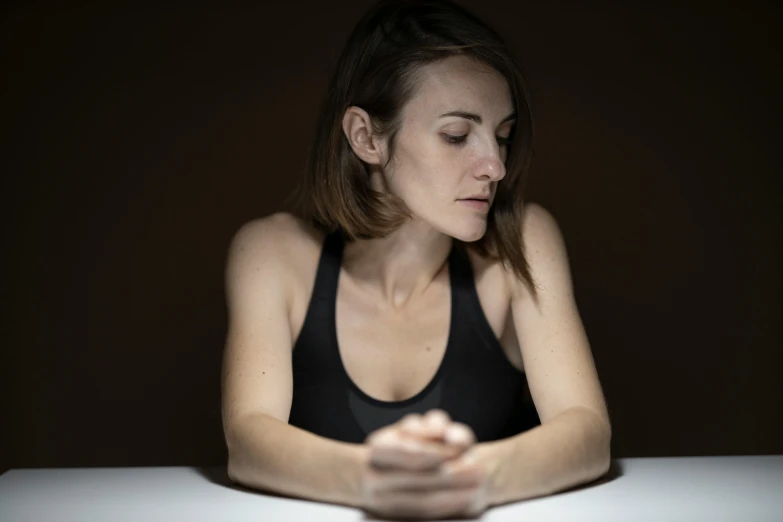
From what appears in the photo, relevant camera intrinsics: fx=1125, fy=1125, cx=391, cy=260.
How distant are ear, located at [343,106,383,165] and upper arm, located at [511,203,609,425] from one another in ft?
0.98

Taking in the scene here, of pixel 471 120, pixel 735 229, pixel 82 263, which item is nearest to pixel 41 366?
pixel 82 263

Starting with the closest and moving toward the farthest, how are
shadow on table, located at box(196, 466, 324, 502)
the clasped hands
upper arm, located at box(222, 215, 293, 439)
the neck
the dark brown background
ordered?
the clasped hands → shadow on table, located at box(196, 466, 324, 502) → upper arm, located at box(222, 215, 293, 439) → the neck → the dark brown background

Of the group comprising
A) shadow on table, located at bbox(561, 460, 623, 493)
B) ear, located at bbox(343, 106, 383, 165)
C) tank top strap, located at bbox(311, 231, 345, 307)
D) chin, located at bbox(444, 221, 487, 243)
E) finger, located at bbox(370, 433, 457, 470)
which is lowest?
shadow on table, located at bbox(561, 460, 623, 493)

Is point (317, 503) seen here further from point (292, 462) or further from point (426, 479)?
point (426, 479)

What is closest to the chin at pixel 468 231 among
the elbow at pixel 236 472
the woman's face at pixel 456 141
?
the woman's face at pixel 456 141

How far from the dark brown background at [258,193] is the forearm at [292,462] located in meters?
1.12

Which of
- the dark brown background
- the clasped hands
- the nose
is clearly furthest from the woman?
the dark brown background

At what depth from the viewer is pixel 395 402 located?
1.99 m

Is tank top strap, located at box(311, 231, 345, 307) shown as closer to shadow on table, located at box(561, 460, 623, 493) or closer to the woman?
the woman

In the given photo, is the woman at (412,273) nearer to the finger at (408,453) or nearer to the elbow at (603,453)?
the elbow at (603,453)

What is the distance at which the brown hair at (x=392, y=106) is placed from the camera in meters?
1.93

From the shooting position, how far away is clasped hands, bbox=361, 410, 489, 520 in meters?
1.32

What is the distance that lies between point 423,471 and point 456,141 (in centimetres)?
71

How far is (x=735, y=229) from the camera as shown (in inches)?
109
